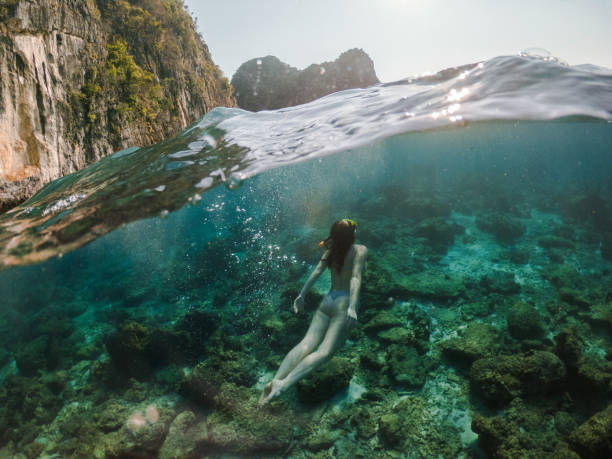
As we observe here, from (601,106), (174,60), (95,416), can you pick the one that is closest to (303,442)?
(95,416)

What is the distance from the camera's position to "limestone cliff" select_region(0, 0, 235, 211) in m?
4.93

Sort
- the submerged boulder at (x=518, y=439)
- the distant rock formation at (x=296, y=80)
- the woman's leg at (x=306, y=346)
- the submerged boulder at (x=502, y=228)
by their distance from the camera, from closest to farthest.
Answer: the woman's leg at (x=306, y=346), the submerged boulder at (x=518, y=439), the submerged boulder at (x=502, y=228), the distant rock formation at (x=296, y=80)

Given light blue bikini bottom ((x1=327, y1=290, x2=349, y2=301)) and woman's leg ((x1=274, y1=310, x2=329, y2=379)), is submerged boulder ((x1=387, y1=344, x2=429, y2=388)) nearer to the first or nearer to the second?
woman's leg ((x1=274, y1=310, x2=329, y2=379))

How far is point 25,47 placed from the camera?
5.08 metres

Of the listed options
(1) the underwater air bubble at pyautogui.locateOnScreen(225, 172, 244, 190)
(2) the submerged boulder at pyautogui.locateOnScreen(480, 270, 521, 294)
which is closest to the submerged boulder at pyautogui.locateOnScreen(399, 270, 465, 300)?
(2) the submerged boulder at pyautogui.locateOnScreen(480, 270, 521, 294)

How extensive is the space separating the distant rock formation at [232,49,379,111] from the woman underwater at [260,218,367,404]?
44586 millimetres

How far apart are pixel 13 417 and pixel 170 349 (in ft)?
15.7

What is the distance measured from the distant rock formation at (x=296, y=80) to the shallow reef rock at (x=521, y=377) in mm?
45368

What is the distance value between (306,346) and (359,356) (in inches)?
161

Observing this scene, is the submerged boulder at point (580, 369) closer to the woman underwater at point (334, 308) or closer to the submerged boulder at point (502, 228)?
the woman underwater at point (334, 308)

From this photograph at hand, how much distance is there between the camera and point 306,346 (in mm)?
4703

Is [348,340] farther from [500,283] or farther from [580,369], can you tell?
[500,283]

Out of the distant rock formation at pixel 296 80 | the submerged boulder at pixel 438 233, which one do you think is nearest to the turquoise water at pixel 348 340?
the submerged boulder at pixel 438 233

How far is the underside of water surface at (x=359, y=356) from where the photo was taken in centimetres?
601
